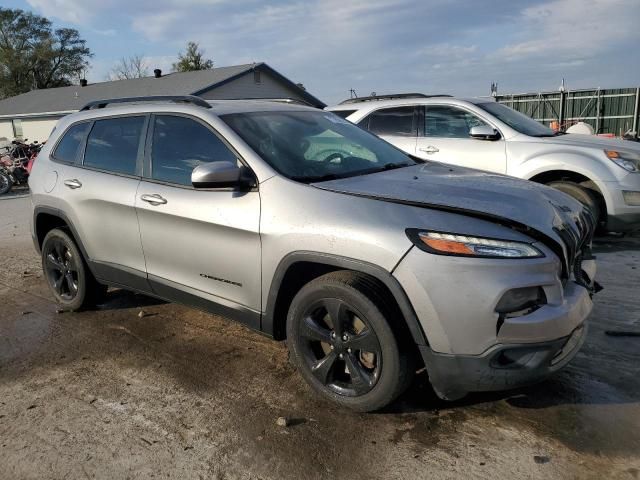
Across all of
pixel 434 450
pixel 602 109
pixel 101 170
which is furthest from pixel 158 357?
pixel 602 109

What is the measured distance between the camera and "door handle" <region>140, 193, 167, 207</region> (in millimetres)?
3885

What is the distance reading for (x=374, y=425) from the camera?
3.06 meters

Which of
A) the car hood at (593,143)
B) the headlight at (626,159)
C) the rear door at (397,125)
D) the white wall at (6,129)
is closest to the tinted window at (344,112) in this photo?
the rear door at (397,125)

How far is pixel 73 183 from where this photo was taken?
4676 mm

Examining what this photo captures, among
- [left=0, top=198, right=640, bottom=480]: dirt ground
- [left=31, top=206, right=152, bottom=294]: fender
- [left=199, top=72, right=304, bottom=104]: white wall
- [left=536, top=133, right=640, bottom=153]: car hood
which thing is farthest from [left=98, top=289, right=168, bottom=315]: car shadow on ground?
[left=199, top=72, right=304, bottom=104]: white wall

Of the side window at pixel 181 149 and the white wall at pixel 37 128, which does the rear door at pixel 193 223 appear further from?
the white wall at pixel 37 128

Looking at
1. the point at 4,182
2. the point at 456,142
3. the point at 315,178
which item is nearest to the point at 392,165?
the point at 315,178

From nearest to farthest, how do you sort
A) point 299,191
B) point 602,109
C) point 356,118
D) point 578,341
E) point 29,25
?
point 578,341
point 299,191
point 356,118
point 602,109
point 29,25

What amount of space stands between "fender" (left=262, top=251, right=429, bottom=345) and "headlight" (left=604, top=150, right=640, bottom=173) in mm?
4836

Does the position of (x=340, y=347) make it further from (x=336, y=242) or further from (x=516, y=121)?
(x=516, y=121)

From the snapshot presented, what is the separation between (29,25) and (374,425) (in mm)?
62644

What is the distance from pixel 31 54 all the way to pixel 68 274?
5799 centimetres

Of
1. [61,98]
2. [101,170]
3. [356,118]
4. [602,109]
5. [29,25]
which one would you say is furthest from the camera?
[29,25]

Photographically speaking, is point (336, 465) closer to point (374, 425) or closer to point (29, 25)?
point (374, 425)
